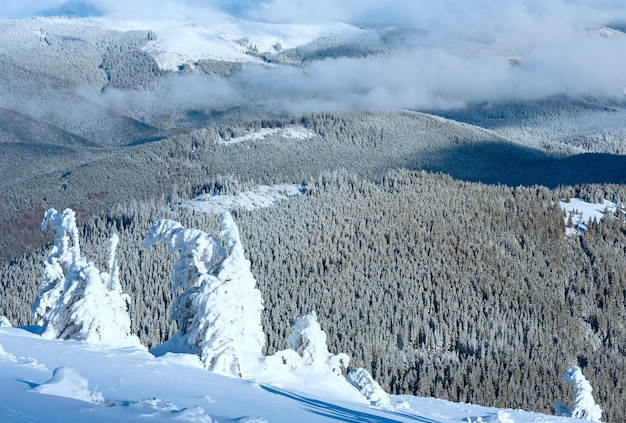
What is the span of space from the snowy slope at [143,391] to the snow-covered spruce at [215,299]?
1077mm

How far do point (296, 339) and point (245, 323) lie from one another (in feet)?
44.0

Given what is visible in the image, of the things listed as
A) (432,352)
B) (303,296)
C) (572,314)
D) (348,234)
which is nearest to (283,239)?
(348,234)

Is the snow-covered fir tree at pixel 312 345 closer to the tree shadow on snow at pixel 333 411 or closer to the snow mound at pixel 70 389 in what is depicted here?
the tree shadow on snow at pixel 333 411

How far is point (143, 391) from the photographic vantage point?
22.0 metres

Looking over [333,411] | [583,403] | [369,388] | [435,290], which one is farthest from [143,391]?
[435,290]

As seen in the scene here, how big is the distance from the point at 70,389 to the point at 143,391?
305 centimetres

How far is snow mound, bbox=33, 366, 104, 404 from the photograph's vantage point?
62.7 feet

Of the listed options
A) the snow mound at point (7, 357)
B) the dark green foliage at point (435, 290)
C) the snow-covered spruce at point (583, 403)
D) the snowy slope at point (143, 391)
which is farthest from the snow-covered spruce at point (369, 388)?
the dark green foliage at point (435, 290)

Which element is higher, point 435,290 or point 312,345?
point 435,290

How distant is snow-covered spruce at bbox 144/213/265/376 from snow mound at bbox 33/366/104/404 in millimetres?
10411

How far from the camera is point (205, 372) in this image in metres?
27.4

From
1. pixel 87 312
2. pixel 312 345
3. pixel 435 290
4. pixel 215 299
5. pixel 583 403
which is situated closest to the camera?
pixel 215 299

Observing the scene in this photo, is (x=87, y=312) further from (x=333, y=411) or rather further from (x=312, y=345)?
(x=333, y=411)

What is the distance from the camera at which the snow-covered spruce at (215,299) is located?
99.5 ft
